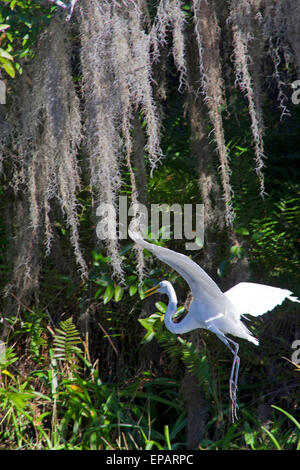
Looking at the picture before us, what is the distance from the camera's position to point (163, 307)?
3.14 m

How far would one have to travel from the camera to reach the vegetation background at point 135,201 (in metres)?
2.55

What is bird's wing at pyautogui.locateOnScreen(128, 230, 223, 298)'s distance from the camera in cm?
189

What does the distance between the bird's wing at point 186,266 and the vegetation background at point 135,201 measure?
46 cm

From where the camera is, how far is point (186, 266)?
6.62ft

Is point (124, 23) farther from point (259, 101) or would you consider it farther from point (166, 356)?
point (166, 356)

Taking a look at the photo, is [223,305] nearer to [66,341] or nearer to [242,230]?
[242,230]

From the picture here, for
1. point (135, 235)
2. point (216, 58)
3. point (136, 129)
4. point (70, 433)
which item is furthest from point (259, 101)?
point (70, 433)

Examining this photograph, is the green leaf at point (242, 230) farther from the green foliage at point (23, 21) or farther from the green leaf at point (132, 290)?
the green foliage at point (23, 21)

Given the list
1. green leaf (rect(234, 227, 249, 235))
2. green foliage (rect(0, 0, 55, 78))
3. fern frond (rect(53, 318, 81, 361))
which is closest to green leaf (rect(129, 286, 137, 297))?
fern frond (rect(53, 318, 81, 361))

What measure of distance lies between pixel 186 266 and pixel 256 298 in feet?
1.54

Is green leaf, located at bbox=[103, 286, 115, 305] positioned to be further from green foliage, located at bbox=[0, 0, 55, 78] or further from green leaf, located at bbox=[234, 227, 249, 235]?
green foliage, located at bbox=[0, 0, 55, 78]

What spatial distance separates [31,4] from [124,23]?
0.49 m

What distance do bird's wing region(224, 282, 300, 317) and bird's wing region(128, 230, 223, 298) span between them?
18cm
